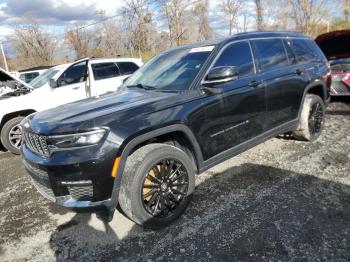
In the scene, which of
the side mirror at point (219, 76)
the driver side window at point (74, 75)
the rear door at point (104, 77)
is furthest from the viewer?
the rear door at point (104, 77)

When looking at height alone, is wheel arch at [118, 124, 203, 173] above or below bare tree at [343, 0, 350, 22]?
below

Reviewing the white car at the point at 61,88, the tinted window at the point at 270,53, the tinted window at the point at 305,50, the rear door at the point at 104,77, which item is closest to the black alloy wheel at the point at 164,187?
the tinted window at the point at 270,53

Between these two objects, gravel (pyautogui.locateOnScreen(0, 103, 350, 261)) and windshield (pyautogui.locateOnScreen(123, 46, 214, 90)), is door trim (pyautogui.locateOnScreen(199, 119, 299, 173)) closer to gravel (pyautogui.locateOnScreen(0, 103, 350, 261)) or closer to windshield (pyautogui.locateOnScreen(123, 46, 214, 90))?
gravel (pyautogui.locateOnScreen(0, 103, 350, 261))

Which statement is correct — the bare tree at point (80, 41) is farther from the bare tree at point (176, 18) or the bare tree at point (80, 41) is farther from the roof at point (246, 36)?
the roof at point (246, 36)

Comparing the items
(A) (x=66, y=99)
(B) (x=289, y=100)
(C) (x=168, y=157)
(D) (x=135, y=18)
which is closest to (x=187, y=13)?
(D) (x=135, y=18)

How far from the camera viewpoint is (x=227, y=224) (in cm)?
338

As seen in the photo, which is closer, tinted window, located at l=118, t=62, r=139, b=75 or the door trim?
the door trim

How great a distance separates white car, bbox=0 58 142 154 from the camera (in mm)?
6605

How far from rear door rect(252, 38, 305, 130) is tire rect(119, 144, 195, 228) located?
1.62 metres

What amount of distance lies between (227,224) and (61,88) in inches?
218

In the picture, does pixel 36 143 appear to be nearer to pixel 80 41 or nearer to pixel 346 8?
pixel 346 8

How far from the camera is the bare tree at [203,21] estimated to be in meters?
29.6

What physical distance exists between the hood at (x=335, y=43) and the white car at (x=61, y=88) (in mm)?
4798

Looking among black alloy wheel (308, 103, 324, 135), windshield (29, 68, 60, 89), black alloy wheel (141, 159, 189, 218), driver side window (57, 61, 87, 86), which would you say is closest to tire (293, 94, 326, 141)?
black alloy wheel (308, 103, 324, 135)
